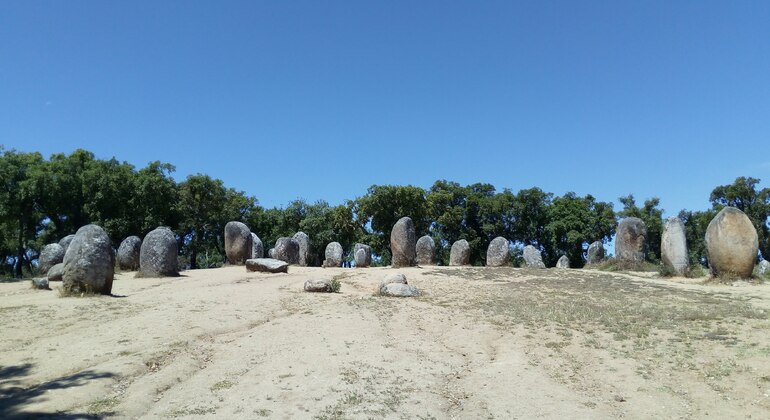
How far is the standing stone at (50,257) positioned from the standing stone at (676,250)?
28.3m

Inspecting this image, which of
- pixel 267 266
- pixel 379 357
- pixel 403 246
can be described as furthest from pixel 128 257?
pixel 379 357

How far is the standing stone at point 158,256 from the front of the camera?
2094 cm

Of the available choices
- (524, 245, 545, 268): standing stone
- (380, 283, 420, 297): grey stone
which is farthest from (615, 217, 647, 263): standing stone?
(380, 283, 420, 297): grey stone

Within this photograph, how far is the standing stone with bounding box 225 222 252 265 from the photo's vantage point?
1115 inches

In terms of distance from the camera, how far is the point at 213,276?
20641mm

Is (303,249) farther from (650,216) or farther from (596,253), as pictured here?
(650,216)

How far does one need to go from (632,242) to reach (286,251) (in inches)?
771

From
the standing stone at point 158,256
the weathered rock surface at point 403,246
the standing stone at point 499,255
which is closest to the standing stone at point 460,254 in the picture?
the standing stone at point 499,255

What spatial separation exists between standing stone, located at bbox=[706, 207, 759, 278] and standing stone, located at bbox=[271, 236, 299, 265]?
21.8 metres

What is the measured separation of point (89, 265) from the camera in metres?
14.2

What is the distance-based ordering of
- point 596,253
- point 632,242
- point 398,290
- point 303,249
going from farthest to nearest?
point 596,253, point 303,249, point 632,242, point 398,290

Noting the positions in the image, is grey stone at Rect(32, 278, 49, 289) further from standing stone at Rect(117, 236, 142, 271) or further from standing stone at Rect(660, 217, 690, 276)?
standing stone at Rect(660, 217, 690, 276)

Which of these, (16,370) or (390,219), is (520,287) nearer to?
(16,370)

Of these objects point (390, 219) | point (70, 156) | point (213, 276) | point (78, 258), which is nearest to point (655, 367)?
point (78, 258)
